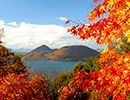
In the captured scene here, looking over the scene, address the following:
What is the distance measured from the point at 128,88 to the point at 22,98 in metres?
17.5

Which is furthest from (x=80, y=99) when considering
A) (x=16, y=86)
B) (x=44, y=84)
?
(x=16, y=86)

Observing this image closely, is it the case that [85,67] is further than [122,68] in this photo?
Yes

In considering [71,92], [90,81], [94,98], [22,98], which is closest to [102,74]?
[90,81]

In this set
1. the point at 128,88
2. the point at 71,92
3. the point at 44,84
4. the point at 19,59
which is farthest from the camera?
the point at 19,59

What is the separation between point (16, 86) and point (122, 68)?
17551mm

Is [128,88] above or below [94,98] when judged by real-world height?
above

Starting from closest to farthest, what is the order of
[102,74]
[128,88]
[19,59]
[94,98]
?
1. [128,88]
2. [102,74]
3. [94,98]
4. [19,59]

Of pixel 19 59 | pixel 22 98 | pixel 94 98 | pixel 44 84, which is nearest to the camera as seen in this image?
pixel 22 98

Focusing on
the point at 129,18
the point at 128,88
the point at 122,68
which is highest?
the point at 129,18

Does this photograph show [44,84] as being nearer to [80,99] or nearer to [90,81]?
[80,99]

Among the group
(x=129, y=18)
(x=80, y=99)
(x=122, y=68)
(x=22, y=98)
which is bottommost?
(x=80, y=99)

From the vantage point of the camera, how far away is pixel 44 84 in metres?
32.5

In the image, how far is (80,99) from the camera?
45781mm

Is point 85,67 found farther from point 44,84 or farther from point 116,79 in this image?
point 116,79
